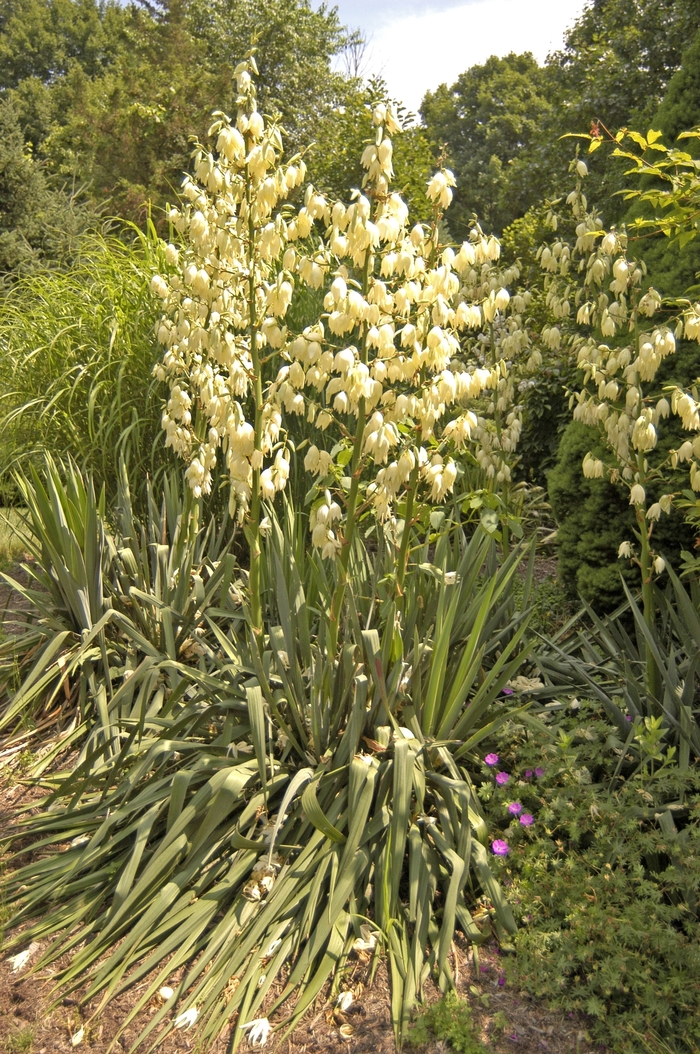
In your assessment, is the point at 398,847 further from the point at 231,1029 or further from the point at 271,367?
the point at 271,367

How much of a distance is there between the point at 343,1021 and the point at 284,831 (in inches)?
24.3

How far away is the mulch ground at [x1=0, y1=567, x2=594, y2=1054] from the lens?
2.24 meters

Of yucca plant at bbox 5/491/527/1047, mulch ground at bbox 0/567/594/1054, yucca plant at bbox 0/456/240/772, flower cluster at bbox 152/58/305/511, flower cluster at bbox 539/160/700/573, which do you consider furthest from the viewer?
yucca plant at bbox 0/456/240/772

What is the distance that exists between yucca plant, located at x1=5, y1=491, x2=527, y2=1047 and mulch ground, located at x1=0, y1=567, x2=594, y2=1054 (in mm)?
59

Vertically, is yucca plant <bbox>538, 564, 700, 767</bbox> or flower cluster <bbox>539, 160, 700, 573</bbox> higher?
flower cluster <bbox>539, 160, 700, 573</bbox>

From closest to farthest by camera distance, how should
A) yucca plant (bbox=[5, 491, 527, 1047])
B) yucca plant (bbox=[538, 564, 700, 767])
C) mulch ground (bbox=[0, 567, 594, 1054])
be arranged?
1. mulch ground (bbox=[0, 567, 594, 1054])
2. yucca plant (bbox=[5, 491, 527, 1047])
3. yucca plant (bbox=[538, 564, 700, 767])

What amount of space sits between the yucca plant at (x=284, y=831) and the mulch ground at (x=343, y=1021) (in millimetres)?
59

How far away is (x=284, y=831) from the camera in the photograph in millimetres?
2775

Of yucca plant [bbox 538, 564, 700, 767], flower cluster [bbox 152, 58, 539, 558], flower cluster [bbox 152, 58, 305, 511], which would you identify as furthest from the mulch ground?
flower cluster [bbox 152, 58, 305, 511]

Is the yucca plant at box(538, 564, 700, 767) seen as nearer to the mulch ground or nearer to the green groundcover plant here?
the green groundcover plant

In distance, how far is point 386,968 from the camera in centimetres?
245

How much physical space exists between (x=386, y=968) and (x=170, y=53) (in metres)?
27.7

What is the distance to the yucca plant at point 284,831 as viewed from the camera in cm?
242

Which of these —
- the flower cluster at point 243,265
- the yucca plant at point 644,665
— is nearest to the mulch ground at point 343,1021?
the yucca plant at point 644,665
